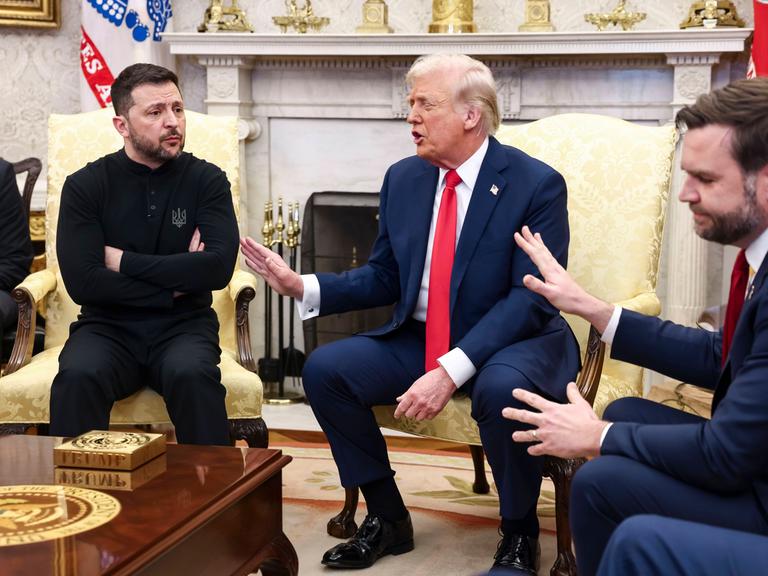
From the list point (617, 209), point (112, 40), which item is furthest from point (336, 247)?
point (617, 209)

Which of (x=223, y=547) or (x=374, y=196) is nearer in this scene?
(x=223, y=547)

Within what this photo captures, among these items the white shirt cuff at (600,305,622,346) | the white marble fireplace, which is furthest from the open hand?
the white marble fireplace

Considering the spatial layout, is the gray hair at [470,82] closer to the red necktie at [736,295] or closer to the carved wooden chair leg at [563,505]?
the carved wooden chair leg at [563,505]

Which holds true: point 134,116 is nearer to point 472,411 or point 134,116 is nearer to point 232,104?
point 472,411

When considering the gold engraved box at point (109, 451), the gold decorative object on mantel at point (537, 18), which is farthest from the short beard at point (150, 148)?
the gold decorative object on mantel at point (537, 18)

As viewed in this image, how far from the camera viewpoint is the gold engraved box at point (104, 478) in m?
2.22

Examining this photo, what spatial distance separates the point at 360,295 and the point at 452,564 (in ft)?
2.66

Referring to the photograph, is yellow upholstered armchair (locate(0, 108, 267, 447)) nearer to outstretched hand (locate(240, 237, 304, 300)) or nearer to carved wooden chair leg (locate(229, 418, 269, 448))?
carved wooden chair leg (locate(229, 418, 269, 448))

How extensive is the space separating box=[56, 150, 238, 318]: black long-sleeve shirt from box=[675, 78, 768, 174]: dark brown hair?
1.66 m

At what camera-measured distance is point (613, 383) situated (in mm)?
3125

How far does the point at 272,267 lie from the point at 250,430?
476 mm

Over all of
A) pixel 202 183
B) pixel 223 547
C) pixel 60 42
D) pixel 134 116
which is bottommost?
pixel 223 547

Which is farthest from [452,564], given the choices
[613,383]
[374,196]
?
[374,196]

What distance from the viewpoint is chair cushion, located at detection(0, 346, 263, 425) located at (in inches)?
121
